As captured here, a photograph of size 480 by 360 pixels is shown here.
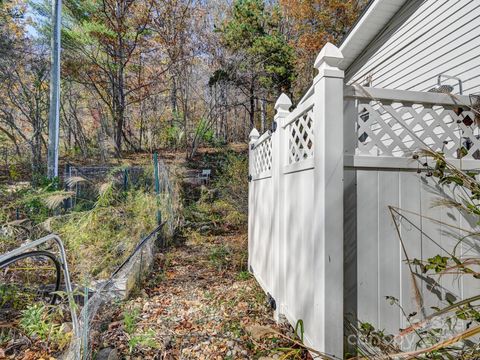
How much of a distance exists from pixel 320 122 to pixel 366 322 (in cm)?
120

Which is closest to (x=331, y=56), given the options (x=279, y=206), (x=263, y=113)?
(x=279, y=206)

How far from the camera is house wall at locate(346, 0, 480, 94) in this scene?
2.95m

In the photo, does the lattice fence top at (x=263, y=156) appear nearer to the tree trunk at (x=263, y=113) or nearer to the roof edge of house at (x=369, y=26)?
the roof edge of house at (x=369, y=26)

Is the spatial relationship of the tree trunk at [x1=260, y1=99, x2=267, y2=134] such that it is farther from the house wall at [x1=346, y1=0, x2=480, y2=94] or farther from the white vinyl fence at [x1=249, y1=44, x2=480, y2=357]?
the white vinyl fence at [x1=249, y1=44, x2=480, y2=357]

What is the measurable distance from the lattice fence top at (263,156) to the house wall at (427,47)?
215 centimetres

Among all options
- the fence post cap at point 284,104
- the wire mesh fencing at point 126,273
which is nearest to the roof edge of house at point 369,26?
the fence post cap at point 284,104

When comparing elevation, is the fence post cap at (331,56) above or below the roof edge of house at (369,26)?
below

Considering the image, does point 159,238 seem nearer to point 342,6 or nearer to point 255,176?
point 255,176

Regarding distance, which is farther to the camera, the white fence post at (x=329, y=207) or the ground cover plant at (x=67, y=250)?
the ground cover plant at (x=67, y=250)

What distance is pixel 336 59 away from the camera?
64.0 inches

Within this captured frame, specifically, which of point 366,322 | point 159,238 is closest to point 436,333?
point 366,322

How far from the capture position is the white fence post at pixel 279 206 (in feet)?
8.18

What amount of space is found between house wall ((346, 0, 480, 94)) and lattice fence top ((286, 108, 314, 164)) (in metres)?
2.08

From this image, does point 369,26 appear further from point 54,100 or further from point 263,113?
point 263,113
